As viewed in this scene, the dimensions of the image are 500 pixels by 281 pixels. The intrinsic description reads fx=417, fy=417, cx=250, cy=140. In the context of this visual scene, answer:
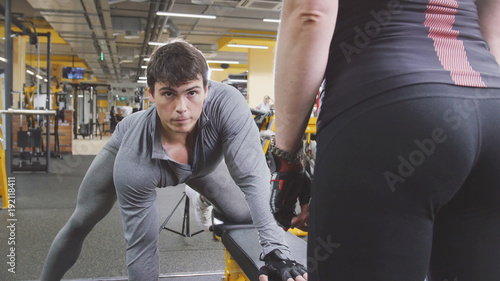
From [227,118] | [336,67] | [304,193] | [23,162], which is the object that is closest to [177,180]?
[227,118]

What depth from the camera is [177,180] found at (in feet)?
5.92

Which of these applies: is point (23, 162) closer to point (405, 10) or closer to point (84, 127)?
point (405, 10)

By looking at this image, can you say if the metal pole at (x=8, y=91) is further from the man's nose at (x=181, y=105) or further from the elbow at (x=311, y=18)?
the elbow at (x=311, y=18)

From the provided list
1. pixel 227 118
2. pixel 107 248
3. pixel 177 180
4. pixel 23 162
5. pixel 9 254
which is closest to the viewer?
pixel 227 118

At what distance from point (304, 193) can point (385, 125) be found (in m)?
0.28

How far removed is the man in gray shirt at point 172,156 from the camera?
158 centimetres

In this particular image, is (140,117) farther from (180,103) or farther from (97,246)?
(97,246)

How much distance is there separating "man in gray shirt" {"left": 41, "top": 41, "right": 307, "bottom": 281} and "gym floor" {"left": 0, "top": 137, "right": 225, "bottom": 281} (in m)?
0.80

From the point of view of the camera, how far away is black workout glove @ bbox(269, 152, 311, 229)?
2.42 ft

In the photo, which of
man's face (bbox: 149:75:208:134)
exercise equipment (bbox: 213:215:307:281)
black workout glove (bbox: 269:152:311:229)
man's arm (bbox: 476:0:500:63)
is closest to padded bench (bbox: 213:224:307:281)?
exercise equipment (bbox: 213:215:307:281)

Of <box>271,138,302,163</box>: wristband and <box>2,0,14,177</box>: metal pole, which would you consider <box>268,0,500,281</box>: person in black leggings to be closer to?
<box>271,138,302,163</box>: wristband

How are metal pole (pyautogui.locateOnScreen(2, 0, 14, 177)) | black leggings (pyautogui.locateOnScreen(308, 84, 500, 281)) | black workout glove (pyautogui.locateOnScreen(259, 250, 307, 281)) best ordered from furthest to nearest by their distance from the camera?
1. metal pole (pyautogui.locateOnScreen(2, 0, 14, 177))
2. black workout glove (pyautogui.locateOnScreen(259, 250, 307, 281))
3. black leggings (pyautogui.locateOnScreen(308, 84, 500, 281))

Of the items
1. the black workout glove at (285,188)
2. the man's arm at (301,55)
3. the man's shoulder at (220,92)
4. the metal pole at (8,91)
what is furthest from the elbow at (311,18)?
the metal pole at (8,91)

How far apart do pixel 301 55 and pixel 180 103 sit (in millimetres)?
1049
